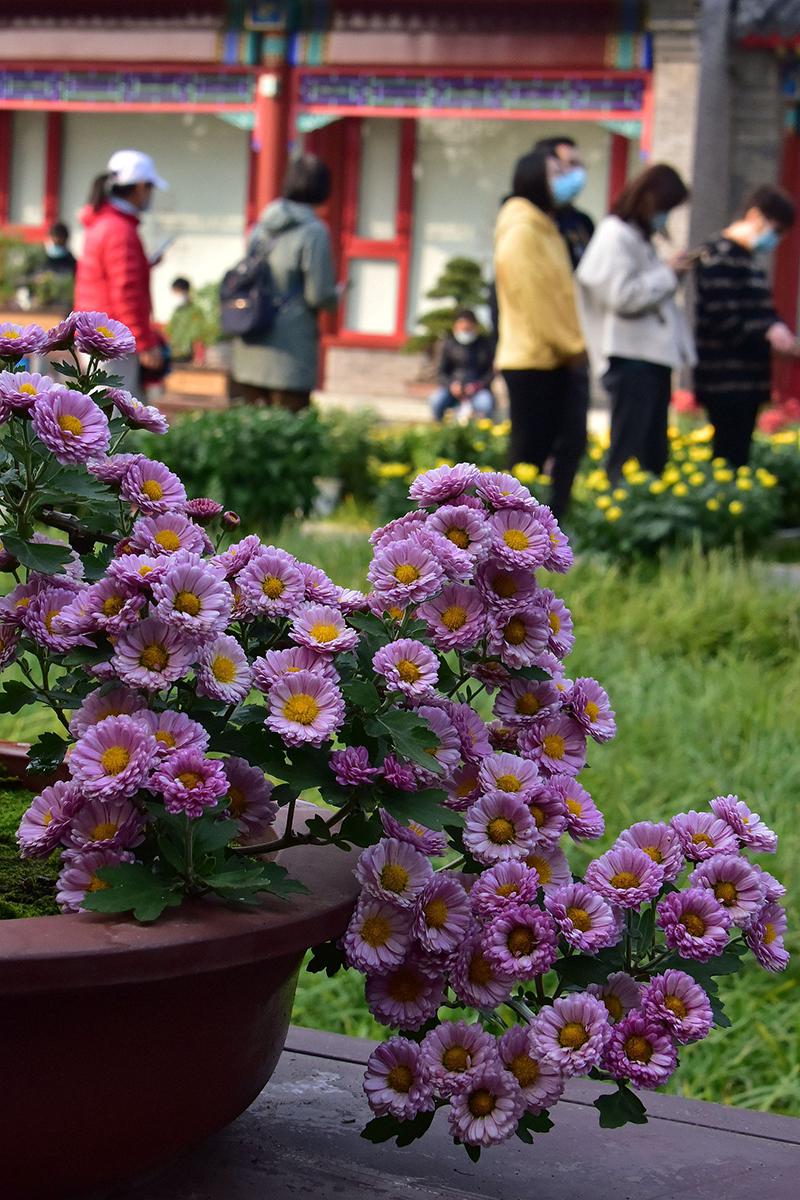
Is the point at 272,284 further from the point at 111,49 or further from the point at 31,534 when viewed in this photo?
the point at 111,49

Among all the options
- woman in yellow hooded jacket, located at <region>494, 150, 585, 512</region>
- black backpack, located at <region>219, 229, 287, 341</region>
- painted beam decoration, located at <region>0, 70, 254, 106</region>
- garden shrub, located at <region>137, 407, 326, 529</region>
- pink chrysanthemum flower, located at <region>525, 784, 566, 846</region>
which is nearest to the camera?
pink chrysanthemum flower, located at <region>525, 784, 566, 846</region>

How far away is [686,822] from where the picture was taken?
4.34 feet

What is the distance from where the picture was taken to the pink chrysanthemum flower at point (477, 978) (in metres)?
A: 1.22

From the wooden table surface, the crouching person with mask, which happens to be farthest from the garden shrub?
the crouching person with mask

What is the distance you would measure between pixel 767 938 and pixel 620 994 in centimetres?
12

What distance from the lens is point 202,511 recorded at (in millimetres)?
1342

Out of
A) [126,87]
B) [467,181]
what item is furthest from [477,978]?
[126,87]

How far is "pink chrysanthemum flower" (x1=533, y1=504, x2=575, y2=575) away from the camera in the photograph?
129 cm

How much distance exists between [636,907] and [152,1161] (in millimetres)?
369

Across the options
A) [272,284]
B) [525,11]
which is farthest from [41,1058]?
[525,11]

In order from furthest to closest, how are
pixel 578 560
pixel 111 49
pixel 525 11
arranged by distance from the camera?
pixel 111 49, pixel 525 11, pixel 578 560

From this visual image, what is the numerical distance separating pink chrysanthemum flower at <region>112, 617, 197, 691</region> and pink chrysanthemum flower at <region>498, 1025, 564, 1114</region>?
0.33m

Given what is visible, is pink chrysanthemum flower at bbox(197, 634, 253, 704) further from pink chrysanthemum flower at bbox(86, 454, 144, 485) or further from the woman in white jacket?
the woman in white jacket

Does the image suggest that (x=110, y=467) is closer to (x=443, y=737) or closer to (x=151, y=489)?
(x=151, y=489)
